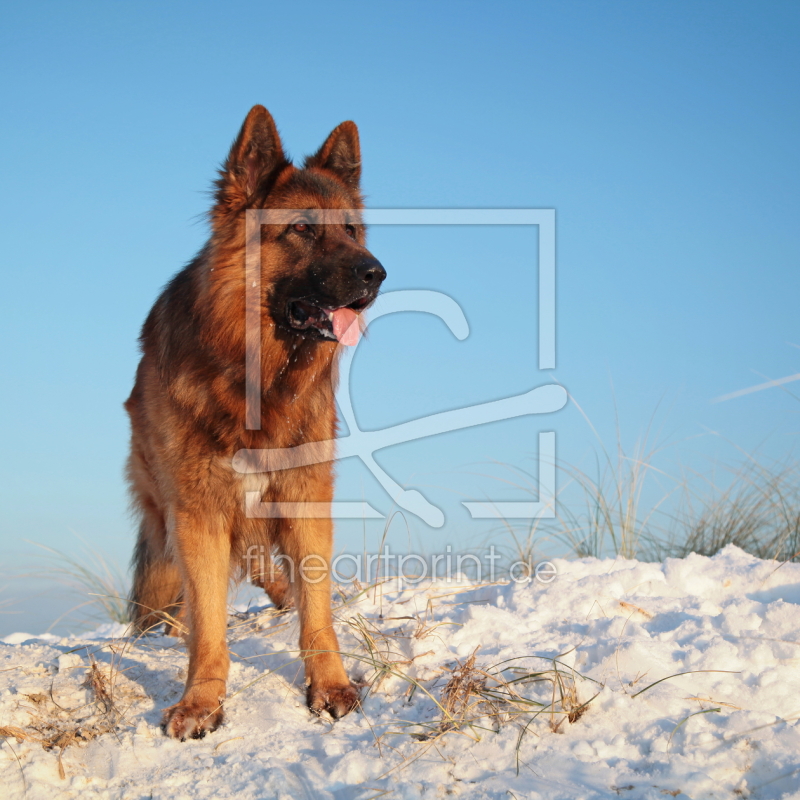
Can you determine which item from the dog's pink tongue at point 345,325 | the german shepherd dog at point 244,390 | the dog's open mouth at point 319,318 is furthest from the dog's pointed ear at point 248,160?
the dog's pink tongue at point 345,325

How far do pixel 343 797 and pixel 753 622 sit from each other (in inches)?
80.6

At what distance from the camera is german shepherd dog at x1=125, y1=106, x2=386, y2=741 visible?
3.41 meters

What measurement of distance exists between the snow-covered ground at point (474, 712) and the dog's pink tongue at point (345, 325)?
155 cm

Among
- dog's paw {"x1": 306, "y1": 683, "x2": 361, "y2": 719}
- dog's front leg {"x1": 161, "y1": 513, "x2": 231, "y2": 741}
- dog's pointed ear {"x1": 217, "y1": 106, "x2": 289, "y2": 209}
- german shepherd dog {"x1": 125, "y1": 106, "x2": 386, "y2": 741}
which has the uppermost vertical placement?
dog's pointed ear {"x1": 217, "y1": 106, "x2": 289, "y2": 209}

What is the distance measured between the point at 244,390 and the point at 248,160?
1.33 meters

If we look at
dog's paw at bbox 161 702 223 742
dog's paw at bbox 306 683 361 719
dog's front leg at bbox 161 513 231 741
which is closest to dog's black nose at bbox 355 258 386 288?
dog's front leg at bbox 161 513 231 741

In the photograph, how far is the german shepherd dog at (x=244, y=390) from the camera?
3.41m

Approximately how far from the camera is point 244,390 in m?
3.68

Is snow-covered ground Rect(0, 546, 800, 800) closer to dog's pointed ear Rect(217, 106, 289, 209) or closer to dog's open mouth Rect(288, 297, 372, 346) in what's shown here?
dog's open mouth Rect(288, 297, 372, 346)

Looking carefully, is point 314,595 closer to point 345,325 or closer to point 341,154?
point 345,325

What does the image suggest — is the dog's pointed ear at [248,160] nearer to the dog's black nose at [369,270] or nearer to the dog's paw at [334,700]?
the dog's black nose at [369,270]

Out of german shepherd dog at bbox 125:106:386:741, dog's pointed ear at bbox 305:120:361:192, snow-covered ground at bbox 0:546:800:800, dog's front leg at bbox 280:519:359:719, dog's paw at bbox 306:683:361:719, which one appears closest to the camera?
snow-covered ground at bbox 0:546:800:800

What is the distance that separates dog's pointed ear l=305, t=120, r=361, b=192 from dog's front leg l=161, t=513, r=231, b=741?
2.40 m

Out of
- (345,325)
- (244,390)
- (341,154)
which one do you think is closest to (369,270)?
(345,325)
